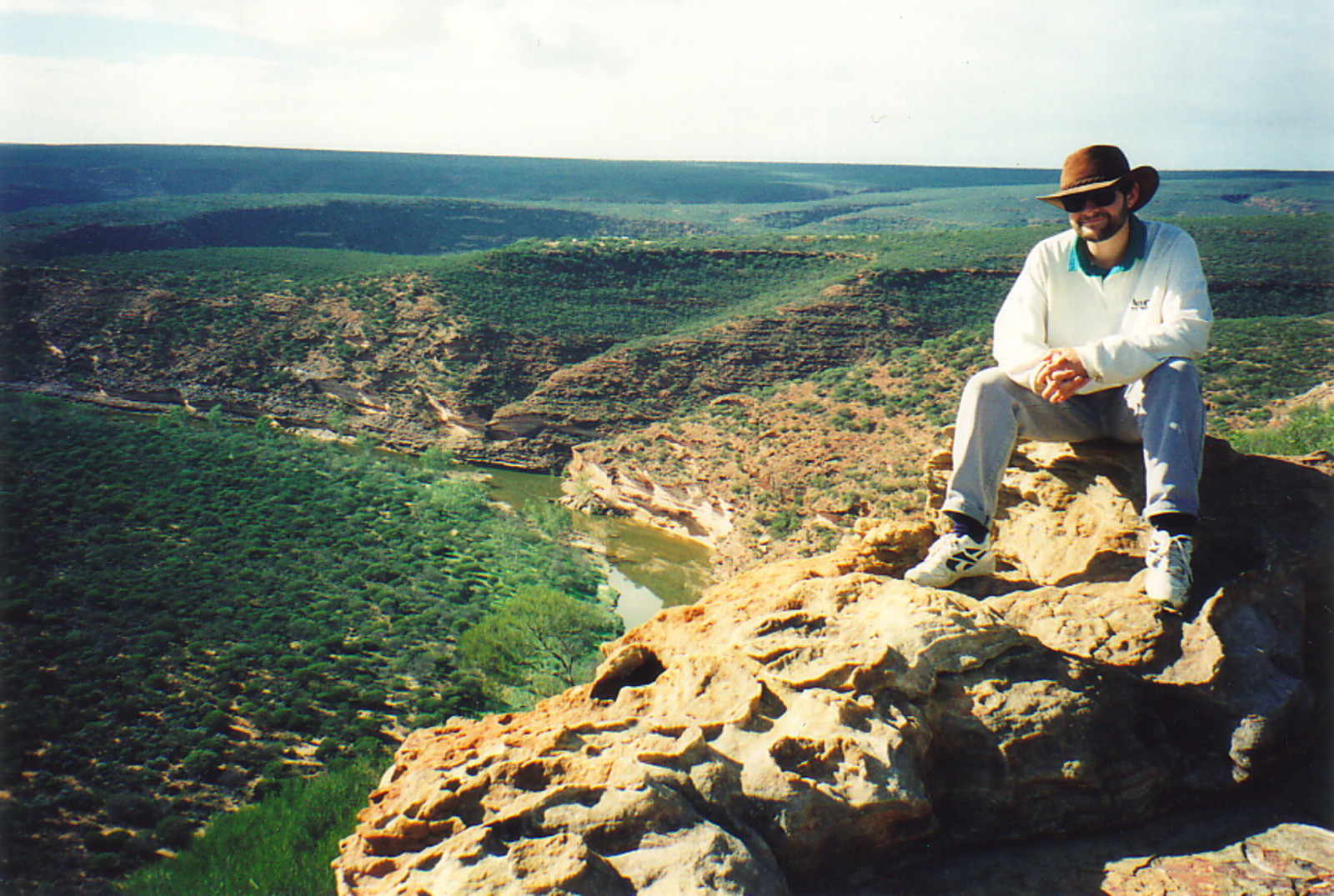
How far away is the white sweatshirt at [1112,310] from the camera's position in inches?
175

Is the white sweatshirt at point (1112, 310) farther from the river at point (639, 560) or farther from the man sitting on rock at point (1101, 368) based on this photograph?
the river at point (639, 560)

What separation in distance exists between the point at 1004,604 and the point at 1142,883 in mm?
1716

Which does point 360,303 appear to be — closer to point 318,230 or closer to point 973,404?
point 973,404

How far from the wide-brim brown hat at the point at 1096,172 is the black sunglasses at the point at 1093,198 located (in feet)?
0.12

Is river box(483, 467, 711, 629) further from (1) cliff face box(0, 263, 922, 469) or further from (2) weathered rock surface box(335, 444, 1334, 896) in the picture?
(2) weathered rock surface box(335, 444, 1334, 896)

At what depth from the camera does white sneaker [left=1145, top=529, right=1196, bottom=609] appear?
4.15 metres

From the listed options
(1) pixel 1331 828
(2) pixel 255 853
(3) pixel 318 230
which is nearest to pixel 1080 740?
(1) pixel 1331 828

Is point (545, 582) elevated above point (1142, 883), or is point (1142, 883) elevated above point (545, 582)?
point (1142, 883)

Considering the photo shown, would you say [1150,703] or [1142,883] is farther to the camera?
[1150,703]

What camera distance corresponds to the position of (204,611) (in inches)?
905

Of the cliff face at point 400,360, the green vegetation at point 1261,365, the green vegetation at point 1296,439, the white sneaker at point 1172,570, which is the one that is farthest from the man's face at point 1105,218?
the cliff face at point 400,360

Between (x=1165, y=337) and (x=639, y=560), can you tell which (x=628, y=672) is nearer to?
(x=1165, y=337)

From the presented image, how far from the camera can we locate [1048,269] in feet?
16.6

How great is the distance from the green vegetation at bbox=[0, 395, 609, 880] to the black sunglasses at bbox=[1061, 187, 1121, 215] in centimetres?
1626
